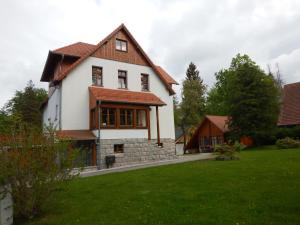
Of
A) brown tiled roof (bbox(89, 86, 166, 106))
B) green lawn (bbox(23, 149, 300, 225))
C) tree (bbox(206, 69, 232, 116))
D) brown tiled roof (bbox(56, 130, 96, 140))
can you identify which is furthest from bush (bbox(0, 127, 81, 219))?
tree (bbox(206, 69, 232, 116))

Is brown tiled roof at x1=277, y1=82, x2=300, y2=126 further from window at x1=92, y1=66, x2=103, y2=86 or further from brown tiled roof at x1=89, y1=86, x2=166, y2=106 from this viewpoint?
window at x1=92, y1=66, x2=103, y2=86

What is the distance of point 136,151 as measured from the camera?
22938mm

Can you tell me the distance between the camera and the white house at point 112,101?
21.8 metres

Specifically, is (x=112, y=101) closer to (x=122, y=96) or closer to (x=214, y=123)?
(x=122, y=96)

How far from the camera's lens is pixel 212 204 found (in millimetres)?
7625

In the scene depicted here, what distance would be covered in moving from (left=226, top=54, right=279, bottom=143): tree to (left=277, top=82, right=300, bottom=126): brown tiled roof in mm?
2590

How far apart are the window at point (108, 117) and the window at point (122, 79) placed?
11.0ft

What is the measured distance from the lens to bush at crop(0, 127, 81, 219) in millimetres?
7633

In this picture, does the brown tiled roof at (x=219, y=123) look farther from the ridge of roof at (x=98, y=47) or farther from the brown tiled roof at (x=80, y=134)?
the brown tiled roof at (x=80, y=134)

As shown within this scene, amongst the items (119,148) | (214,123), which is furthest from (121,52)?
(214,123)

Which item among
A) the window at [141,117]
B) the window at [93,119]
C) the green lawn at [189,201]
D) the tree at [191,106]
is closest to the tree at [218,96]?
the tree at [191,106]

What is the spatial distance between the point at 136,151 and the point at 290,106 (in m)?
20.6

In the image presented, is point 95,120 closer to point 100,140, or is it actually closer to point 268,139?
Answer: point 100,140

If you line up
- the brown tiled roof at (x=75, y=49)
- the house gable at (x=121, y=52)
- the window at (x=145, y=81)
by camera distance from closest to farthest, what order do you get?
the brown tiled roof at (x=75, y=49)
the house gable at (x=121, y=52)
the window at (x=145, y=81)
